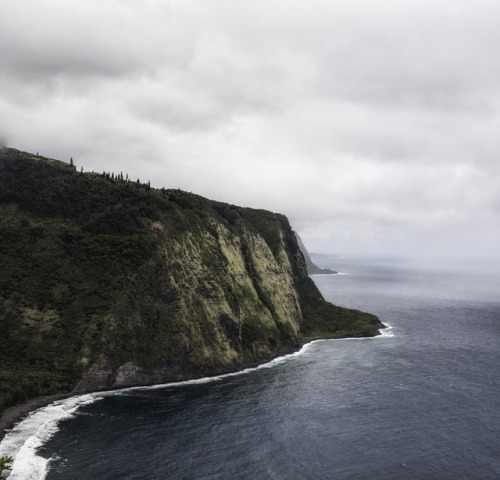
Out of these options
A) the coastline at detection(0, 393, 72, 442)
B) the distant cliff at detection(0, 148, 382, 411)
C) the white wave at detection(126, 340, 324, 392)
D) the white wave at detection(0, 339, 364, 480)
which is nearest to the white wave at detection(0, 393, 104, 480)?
the white wave at detection(0, 339, 364, 480)

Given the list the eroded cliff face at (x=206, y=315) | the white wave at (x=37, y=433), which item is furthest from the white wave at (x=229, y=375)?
the eroded cliff face at (x=206, y=315)

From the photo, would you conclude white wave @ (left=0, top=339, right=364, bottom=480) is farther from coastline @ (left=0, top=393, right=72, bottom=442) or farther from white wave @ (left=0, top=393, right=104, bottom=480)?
coastline @ (left=0, top=393, right=72, bottom=442)

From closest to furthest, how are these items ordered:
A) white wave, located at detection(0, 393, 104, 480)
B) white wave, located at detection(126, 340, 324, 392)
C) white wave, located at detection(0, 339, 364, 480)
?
white wave, located at detection(0, 393, 104, 480), white wave, located at detection(0, 339, 364, 480), white wave, located at detection(126, 340, 324, 392)

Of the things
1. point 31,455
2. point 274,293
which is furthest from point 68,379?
point 274,293

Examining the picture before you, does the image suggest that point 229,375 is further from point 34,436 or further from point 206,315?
point 34,436

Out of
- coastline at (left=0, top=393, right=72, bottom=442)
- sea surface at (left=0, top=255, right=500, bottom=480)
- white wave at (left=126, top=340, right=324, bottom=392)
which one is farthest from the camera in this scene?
white wave at (left=126, top=340, right=324, bottom=392)

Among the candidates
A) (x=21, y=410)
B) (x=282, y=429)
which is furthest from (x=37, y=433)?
(x=282, y=429)

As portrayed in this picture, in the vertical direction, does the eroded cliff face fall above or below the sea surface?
above
